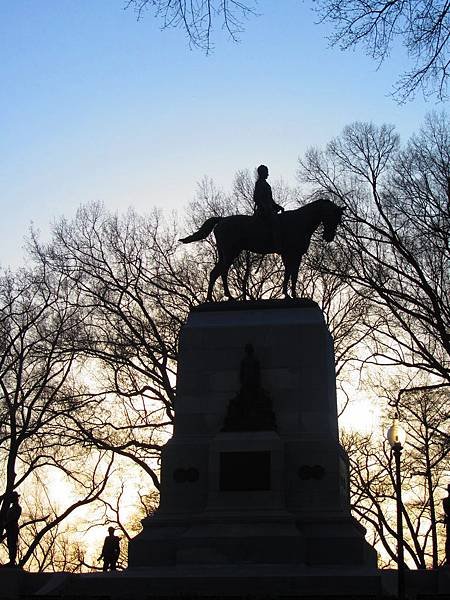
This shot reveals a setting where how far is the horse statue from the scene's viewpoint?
1862cm

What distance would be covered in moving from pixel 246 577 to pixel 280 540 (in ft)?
5.19

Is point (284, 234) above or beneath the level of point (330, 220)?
beneath

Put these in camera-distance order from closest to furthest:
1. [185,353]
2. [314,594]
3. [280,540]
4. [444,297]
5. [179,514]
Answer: [314,594]
[280,540]
[179,514]
[185,353]
[444,297]

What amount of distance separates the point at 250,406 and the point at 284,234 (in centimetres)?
393

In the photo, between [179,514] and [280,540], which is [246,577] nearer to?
[280,540]

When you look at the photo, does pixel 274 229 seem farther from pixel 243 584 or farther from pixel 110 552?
pixel 110 552

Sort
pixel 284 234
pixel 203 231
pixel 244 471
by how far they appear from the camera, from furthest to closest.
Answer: pixel 203 231 → pixel 284 234 → pixel 244 471

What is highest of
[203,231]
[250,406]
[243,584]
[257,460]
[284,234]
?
[203,231]

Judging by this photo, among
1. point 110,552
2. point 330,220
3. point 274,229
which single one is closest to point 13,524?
point 110,552

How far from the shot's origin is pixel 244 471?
16188mm

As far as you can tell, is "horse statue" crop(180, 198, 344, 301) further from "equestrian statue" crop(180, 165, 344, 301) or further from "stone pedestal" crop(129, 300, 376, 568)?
"stone pedestal" crop(129, 300, 376, 568)

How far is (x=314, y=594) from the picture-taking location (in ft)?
42.1

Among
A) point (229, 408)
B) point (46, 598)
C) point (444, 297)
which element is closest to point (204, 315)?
point (229, 408)

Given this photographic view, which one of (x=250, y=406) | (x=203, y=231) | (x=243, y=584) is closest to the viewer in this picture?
(x=243, y=584)
